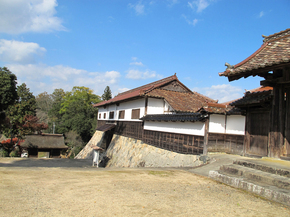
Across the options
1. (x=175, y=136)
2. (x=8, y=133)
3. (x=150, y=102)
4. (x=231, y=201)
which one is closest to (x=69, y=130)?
(x=8, y=133)

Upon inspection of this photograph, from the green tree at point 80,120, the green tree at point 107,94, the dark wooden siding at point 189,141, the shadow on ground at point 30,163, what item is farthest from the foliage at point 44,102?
the dark wooden siding at point 189,141

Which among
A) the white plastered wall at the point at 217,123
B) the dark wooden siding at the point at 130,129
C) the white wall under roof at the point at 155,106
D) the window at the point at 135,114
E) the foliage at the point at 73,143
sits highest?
the white wall under roof at the point at 155,106

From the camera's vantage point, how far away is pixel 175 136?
13211 millimetres

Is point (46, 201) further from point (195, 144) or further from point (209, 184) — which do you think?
point (195, 144)

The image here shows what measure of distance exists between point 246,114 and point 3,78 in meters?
13.6

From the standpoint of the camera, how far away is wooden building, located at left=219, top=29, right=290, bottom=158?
6523mm

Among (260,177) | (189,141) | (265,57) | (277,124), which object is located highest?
(265,57)

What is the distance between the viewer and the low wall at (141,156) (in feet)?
38.6

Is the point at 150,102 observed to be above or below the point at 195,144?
above

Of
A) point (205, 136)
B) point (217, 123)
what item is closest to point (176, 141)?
point (205, 136)

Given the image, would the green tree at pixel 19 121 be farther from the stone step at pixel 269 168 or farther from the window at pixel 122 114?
the stone step at pixel 269 168

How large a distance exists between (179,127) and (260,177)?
25.6ft

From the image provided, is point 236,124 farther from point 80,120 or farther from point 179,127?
point 80,120

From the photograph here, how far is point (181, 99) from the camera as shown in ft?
60.4
